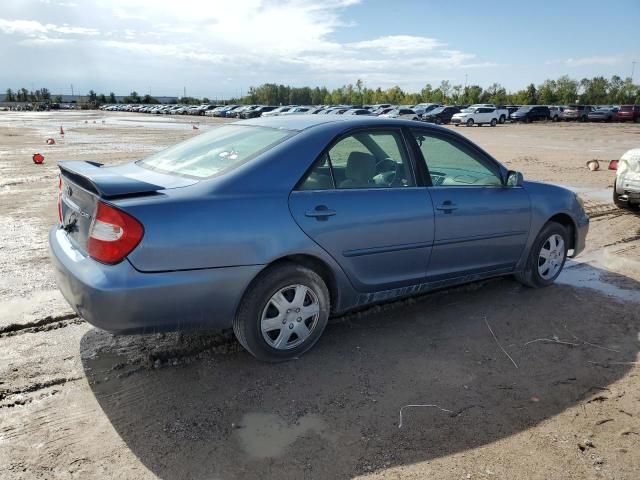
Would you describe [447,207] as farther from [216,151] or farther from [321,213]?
[216,151]

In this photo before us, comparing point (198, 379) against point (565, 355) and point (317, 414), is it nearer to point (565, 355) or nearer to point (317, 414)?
point (317, 414)

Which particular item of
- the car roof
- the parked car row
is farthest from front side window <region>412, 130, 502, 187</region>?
the parked car row

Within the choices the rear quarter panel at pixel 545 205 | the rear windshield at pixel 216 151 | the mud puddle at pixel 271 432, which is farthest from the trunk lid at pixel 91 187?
the rear quarter panel at pixel 545 205

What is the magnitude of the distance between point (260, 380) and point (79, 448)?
1.11m

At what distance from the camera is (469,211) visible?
4426 mm

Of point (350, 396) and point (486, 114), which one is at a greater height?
point (486, 114)

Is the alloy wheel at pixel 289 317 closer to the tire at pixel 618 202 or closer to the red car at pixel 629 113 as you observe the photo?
the tire at pixel 618 202

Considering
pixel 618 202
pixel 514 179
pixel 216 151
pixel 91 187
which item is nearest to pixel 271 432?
pixel 91 187

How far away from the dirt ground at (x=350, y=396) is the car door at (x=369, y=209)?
590 mm

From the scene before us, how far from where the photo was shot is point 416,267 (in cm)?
419

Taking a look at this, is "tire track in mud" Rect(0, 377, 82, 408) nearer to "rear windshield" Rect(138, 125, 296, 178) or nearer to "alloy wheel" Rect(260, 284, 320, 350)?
"alloy wheel" Rect(260, 284, 320, 350)

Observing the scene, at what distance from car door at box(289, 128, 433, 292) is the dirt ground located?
23.2 inches

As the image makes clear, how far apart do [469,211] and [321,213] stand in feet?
4.89

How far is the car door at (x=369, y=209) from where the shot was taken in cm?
362
